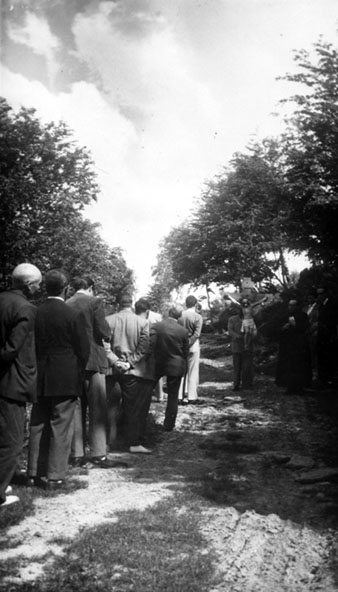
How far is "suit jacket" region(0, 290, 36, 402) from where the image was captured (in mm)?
4230

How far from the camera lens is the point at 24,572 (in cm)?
305

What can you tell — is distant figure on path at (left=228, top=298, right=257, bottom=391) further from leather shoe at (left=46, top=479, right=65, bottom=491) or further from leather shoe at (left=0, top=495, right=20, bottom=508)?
leather shoe at (left=0, top=495, right=20, bottom=508)

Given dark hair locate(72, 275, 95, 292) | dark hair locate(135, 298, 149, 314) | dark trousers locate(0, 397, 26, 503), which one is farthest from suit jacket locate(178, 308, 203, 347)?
dark trousers locate(0, 397, 26, 503)

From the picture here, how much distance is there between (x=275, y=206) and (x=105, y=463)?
16.5 meters

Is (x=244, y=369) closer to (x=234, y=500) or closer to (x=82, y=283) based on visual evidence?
(x=82, y=283)

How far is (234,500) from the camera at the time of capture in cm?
477

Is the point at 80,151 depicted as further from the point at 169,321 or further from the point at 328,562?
the point at 328,562

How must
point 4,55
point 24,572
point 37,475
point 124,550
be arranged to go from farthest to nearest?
point 4,55 < point 37,475 < point 124,550 < point 24,572

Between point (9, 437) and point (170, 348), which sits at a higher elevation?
point (170, 348)

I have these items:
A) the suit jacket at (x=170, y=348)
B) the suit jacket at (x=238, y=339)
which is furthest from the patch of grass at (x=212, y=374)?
the suit jacket at (x=170, y=348)

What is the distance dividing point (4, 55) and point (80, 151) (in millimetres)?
25770

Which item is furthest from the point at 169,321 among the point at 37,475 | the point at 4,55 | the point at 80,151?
the point at 80,151

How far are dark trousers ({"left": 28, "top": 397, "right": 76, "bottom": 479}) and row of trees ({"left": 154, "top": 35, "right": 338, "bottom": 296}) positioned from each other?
33.9 ft

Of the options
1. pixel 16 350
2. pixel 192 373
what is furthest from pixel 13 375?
pixel 192 373
